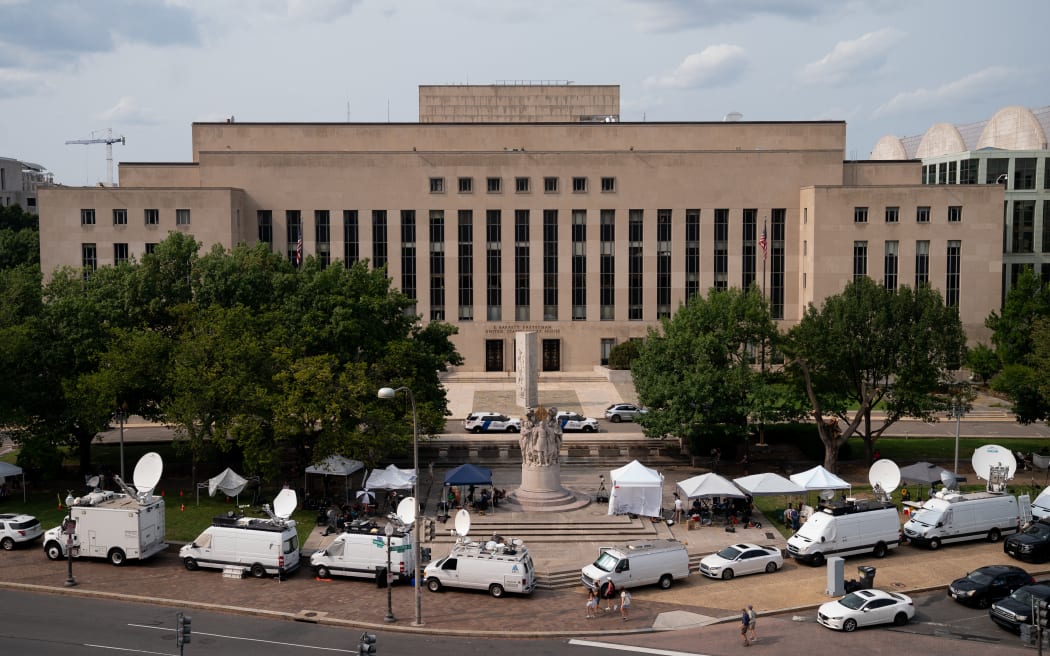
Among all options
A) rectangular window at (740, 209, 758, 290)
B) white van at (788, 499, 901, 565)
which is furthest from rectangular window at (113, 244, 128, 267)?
white van at (788, 499, 901, 565)

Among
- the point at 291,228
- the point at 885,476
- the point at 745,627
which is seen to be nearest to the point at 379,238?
the point at 291,228

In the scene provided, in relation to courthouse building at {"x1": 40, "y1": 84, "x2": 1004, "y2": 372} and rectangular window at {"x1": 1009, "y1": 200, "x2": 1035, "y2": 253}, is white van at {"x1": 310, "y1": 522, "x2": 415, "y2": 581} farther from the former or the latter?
rectangular window at {"x1": 1009, "y1": 200, "x2": 1035, "y2": 253}

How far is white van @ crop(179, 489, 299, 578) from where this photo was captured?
36.1m

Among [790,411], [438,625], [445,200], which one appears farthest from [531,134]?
[438,625]

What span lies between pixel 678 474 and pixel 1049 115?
8617 cm

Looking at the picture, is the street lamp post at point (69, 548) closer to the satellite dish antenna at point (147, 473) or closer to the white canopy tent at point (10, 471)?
the satellite dish antenna at point (147, 473)

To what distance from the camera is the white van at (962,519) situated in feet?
130

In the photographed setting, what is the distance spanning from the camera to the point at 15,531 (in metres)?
39.6

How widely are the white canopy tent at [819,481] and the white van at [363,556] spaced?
58.0 feet

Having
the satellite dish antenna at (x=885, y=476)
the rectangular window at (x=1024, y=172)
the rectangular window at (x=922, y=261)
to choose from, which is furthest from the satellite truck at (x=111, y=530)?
the rectangular window at (x=1024, y=172)

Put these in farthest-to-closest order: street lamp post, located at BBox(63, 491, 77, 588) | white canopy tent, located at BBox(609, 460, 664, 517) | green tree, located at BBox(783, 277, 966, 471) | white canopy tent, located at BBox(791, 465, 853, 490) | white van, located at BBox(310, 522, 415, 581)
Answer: green tree, located at BBox(783, 277, 966, 471), white canopy tent, located at BBox(609, 460, 664, 517), white canopy tent, located at BBox(791, 465, 853, 490), white van, located at BBox(310, 522, 415, 581), street lamp post, located at BBox(63, 491, 77, 588)

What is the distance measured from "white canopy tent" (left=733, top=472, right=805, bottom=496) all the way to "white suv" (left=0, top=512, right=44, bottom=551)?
98.5 feet

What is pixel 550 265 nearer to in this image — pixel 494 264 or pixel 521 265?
pixel 521 265

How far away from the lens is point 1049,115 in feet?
369
